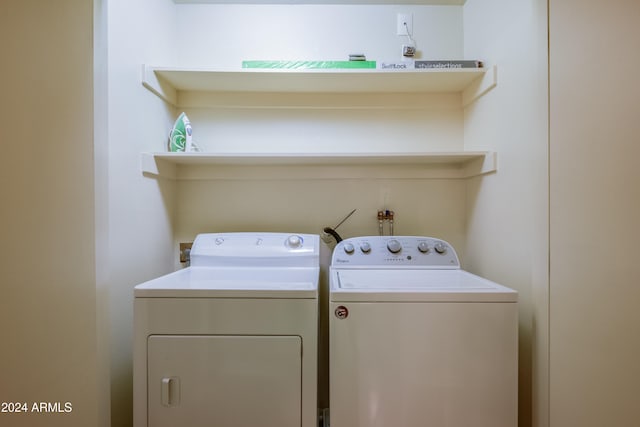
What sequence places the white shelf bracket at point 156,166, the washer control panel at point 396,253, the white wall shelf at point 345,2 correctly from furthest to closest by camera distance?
the white wall shelf at point 345,2
the washer control panel at point 396,253
the white shelf bracket at point 156,166

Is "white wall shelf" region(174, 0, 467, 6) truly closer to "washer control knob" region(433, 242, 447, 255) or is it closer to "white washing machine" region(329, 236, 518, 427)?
"washer control knob" region(433, 242, 447, 255)

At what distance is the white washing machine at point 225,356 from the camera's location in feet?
3.29

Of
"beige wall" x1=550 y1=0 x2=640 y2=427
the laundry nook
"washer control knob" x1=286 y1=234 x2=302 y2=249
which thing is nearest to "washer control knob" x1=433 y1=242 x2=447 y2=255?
the laundry nook

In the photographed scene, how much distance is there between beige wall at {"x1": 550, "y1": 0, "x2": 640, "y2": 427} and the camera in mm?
844

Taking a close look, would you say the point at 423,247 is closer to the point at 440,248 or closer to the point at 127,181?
the point at 440,248

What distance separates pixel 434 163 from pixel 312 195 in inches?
28.2

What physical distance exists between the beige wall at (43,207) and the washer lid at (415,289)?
84cm

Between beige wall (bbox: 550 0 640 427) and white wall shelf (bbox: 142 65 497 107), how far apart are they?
0.51 metres

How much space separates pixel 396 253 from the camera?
150 centimetres

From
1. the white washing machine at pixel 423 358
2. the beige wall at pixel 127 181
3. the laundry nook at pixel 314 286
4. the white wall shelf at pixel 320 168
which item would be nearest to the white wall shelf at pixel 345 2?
the beige wall at pixel 127 181

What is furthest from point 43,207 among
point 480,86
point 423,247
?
point 480,86

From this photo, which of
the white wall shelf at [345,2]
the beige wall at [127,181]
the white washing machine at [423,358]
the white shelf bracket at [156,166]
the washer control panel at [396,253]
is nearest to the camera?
the white washing machine at [423,358]

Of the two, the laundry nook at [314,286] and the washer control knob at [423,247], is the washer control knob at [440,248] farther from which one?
the laundry nook at [314,286]

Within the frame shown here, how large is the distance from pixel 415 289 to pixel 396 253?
0.49 m
